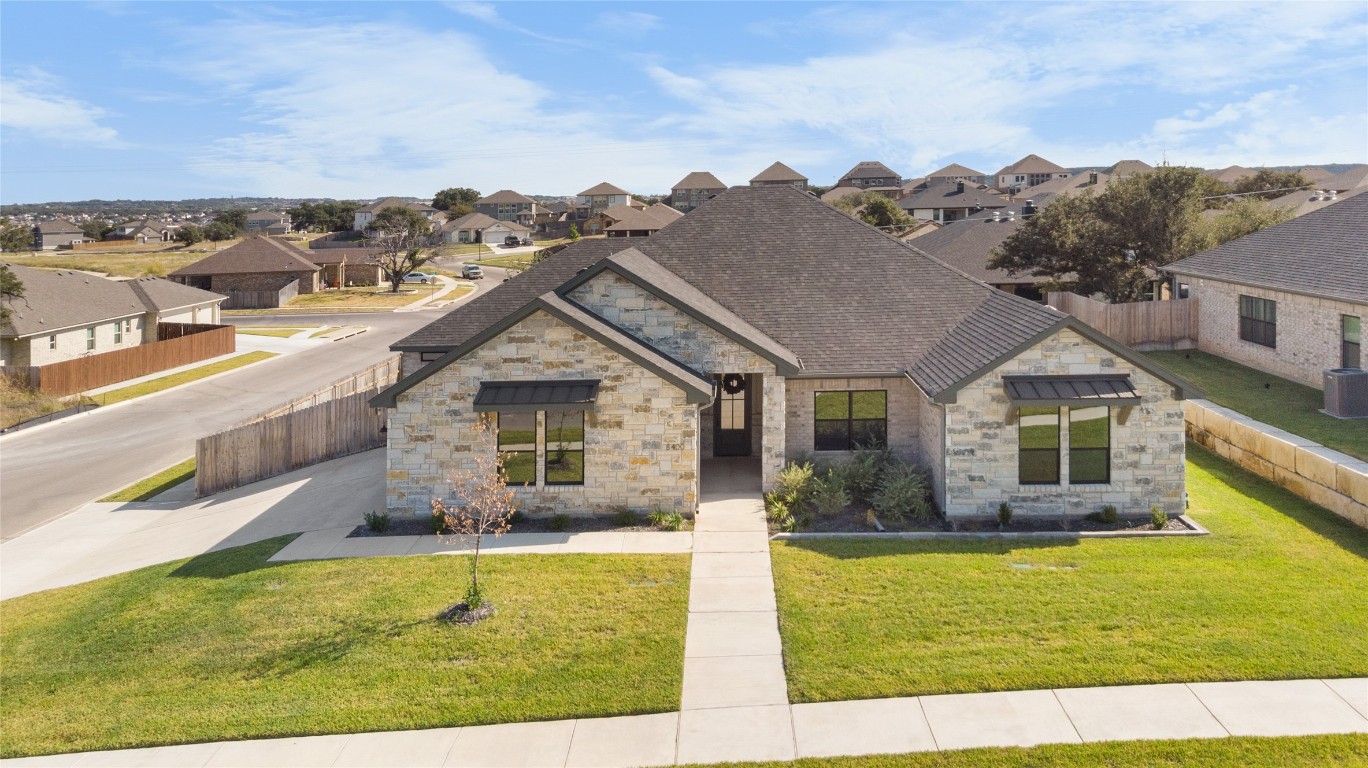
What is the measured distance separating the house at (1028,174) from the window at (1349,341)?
435 ft

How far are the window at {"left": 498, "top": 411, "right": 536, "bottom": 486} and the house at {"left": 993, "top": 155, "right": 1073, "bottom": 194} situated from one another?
147505 millimetres

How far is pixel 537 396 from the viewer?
56.9 feet

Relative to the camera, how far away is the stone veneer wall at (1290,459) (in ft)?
54.1

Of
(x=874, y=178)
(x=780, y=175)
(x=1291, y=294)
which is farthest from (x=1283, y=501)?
(x=874, y=178)

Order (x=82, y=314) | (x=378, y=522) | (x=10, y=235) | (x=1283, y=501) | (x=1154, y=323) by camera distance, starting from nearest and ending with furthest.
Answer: (x=378, y=522), (x=1283, y=501), (x=1154, y=323), (x=10, y=235), (x=82, y=314)

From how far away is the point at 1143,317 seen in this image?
34.8 metres

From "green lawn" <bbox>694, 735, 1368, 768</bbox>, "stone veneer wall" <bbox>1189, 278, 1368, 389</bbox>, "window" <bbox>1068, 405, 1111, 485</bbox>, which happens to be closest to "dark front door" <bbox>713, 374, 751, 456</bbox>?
"window" <bbox>1068, 405, 1111, 485</bbox>

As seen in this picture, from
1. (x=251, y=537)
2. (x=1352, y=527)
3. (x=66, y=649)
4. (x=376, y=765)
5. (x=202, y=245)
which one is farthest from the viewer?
(x=202, y=245)

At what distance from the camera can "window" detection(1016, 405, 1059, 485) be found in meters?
17.2

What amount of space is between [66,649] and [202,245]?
122 metres

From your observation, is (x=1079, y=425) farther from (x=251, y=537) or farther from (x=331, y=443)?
(x=331, y=443)

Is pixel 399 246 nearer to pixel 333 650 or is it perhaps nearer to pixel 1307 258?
pixel 1307 258

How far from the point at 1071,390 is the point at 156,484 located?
73.7 ft

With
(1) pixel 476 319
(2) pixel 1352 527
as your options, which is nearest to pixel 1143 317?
(2) pixel 1352 527
